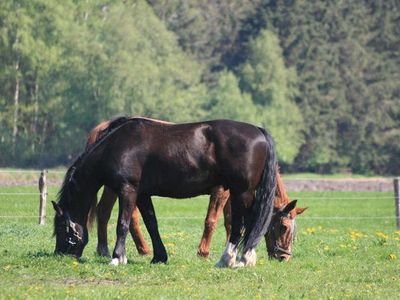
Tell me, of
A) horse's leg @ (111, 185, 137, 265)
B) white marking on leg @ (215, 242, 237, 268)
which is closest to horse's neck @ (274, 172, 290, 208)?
white marking on leg @ (215, 242, 237, 268)

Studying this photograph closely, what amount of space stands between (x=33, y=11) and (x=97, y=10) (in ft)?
28.1

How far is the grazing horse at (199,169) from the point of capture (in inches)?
453

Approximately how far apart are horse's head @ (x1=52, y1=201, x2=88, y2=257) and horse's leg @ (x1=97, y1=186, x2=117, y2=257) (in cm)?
108

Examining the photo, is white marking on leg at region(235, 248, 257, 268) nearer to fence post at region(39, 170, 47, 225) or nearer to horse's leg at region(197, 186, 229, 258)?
horse's leg at region(197, 186, 229, 258)

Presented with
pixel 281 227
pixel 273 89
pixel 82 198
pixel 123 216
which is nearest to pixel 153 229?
pixel 123 216

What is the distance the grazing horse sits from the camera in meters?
11.5

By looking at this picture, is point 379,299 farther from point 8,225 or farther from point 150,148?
point 8,225

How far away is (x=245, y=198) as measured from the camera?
38.1 feet

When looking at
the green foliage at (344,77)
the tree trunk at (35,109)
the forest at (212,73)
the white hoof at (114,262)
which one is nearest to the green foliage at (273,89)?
the forest at (212,73)

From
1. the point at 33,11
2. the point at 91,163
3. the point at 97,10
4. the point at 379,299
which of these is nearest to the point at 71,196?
the point at 91,163

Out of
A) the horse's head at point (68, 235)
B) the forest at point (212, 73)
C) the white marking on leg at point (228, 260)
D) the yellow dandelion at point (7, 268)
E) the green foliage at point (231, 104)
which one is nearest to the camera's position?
the yellow dandelion at point (7, 268)

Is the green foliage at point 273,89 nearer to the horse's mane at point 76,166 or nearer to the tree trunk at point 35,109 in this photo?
the tree trunk at point 35,109

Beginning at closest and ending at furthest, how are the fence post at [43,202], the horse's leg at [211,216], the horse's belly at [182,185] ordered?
the horse's belly at [182,185] → the horse's leg at [211,216] → the fence post at [43,202]

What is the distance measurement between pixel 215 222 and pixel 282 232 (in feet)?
3.78
